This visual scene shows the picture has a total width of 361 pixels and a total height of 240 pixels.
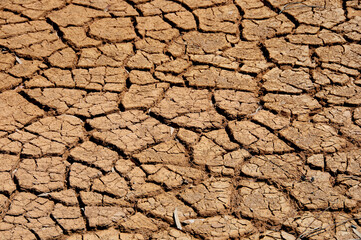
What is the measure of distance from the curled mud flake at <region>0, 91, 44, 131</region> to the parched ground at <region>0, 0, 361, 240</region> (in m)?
0.01

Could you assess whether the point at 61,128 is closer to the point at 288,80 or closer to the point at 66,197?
the point at 66,197

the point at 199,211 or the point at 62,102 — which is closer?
the point at 199,211

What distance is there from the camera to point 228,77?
4273 millimetres

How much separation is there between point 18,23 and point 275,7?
2.14m

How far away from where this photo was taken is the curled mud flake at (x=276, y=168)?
348 centimetres

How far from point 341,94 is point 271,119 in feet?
1.99

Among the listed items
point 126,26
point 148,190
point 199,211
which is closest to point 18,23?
point 126,26

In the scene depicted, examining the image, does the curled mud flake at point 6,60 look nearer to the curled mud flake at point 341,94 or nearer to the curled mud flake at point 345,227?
the curled mud flake at point 341,94

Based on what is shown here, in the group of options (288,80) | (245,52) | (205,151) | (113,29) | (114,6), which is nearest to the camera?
(205,151)

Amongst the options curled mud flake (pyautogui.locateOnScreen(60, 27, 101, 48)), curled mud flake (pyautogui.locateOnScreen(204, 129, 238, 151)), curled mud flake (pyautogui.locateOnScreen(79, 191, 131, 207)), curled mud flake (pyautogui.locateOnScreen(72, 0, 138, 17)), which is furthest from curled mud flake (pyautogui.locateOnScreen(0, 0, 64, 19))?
curled mud flake (pyautogui.locateOnScreen(79, 191, 131, 207))

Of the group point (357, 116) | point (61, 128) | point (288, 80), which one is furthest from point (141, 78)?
point (357, 116)

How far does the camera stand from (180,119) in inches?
153

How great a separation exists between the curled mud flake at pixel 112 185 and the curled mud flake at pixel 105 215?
0.11m

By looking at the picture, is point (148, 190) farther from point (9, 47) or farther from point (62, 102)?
point (9, 47)
